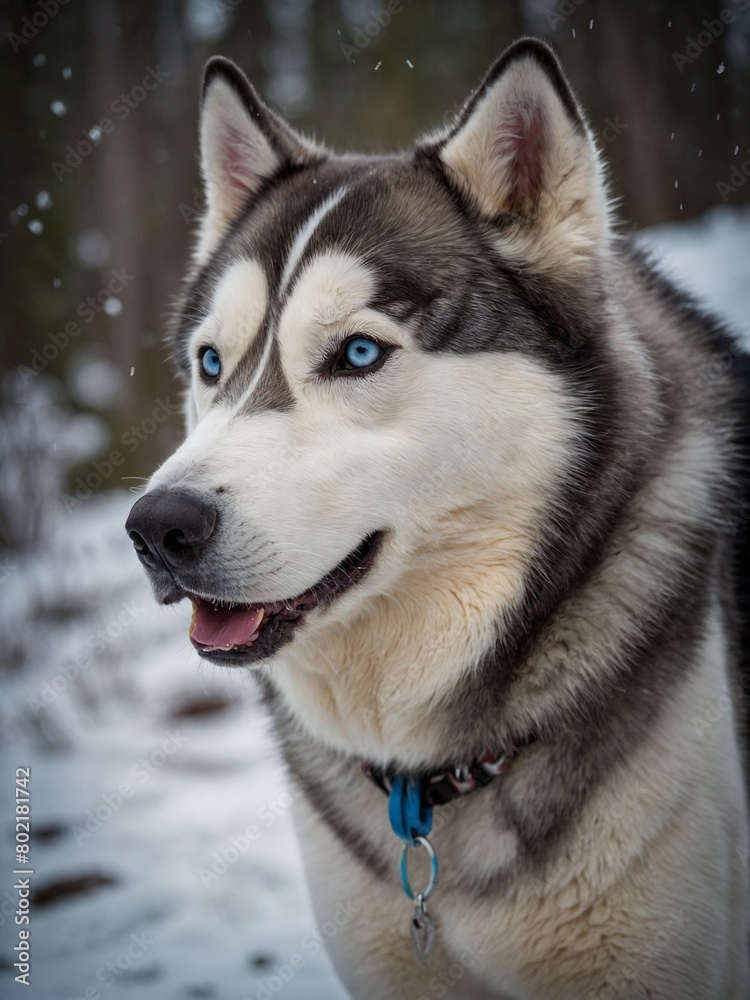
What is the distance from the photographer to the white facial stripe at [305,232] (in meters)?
1.97

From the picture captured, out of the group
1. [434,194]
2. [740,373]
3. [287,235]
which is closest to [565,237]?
[434,194]

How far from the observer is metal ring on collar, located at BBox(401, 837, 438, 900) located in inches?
75.2

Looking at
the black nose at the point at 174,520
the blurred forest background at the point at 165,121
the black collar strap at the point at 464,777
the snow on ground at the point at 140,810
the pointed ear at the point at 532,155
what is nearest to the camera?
the black nose at the point at 174,520

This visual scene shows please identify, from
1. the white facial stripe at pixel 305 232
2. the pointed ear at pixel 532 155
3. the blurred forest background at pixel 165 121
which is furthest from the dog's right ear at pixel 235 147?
the blurred forest background at pixel 165 121

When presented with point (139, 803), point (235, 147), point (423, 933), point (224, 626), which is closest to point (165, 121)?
point (235, 147)

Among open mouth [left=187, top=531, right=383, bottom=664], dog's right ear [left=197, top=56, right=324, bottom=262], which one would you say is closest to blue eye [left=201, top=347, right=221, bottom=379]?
dog's right ear [left=197, top=56, right=324, bottom=262]

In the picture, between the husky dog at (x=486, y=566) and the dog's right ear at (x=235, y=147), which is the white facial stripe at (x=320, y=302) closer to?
the husky dog at (x=486, y=566)

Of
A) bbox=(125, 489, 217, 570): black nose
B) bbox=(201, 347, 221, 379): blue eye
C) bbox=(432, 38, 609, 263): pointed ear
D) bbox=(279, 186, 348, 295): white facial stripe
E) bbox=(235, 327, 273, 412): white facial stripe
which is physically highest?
bbox=(432, 38, 609, 263): pointed ear

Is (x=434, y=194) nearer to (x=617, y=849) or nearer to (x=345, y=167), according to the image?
(x=345, y=167)

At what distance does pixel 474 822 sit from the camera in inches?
78.1

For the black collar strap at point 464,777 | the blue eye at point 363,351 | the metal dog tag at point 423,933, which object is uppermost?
the blue eye at point 363,351

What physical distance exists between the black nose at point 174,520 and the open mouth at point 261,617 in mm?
188

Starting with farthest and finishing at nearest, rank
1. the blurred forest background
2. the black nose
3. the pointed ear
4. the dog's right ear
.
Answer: the blurred forest background < the dog's right ear < the pointed ear < the black nose

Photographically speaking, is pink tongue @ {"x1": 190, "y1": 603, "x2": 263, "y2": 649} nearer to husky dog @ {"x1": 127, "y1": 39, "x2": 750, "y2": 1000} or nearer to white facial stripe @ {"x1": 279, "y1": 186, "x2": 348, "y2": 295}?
husky dog @ {"x1": 127, "y1": 39, "x2": 750, "y2": 1000}
